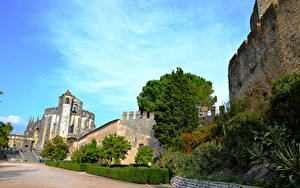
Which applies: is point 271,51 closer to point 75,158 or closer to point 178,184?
point 178,184

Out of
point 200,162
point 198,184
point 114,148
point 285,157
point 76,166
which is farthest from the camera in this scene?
point 76,166

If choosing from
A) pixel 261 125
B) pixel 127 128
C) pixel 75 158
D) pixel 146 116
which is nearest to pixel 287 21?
Result: pixel 261 125

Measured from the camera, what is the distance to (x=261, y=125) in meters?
7.80

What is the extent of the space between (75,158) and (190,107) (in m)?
16.9

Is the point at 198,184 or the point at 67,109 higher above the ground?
the point at 67,109

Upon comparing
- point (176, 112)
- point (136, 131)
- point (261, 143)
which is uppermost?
point (176, 112)

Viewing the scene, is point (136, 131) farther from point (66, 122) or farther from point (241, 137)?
point (66, 122)

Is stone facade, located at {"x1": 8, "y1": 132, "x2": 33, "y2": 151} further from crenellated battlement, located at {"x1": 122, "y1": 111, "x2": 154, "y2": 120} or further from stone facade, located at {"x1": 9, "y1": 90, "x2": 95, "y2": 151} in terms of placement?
crenellated battlement, located at {"x1": 122, "y1": 111, "x2": 154, "y2": 120}

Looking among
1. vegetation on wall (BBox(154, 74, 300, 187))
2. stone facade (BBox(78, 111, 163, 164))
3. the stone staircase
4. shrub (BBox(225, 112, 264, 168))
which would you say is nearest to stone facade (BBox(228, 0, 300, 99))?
vegetation on wall (BBox(154, 74, 300, 187))

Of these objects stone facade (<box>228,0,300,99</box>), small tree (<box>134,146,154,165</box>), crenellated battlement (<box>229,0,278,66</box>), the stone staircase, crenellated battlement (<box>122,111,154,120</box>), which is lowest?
the stone staircase

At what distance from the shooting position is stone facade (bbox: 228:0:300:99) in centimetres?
960

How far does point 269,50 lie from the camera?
35.8 ft

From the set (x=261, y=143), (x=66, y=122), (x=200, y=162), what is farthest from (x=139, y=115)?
(x=66, y=122)

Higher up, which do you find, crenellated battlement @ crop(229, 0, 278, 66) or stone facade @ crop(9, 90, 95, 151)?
crenellated battlement @ crop(229, 0, 278, 66)
